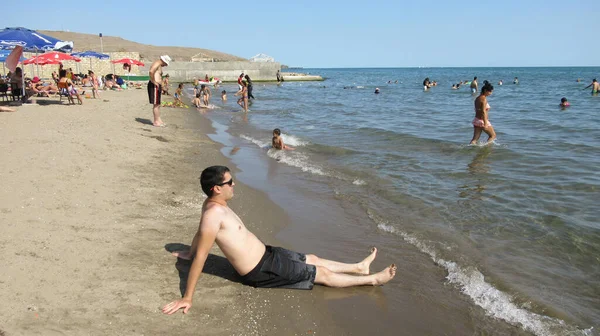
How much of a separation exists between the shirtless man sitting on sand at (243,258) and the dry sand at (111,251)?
11 centimetres

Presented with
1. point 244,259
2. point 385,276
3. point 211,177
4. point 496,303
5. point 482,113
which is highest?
point 482,113

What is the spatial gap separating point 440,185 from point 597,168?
3.80 meters

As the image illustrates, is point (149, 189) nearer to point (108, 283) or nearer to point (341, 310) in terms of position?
point (108, 283)

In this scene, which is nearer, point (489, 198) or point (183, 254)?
point (183, 254)

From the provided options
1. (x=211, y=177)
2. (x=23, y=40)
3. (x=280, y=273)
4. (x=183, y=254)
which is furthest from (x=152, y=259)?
(x=23, y=40)

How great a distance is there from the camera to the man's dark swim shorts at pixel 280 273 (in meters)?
3.65

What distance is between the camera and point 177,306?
3195 millimetres

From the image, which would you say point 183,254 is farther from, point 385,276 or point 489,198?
point 489,198

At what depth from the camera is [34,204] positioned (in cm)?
448

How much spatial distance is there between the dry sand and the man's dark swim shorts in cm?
7

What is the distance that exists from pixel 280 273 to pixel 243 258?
0.35 metres

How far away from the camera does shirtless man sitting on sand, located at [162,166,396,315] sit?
11.1ft

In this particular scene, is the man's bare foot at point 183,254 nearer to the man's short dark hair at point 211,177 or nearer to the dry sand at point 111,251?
the dry sand at point 111,251

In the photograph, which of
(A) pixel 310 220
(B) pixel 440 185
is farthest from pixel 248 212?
(B) pixel 440 185
